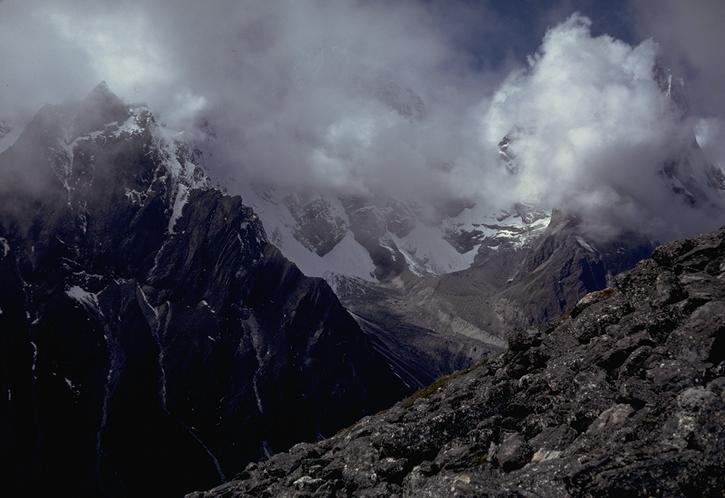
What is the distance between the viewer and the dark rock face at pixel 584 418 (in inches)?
741

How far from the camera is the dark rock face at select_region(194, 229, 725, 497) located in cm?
1883

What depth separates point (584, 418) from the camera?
24281 mm

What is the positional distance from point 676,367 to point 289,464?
21.7m

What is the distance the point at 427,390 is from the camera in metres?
49.0

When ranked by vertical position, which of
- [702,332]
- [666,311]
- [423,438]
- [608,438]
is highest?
[666,311]

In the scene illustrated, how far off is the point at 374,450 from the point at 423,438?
2.58 meters

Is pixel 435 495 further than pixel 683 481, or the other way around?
pixel 435 495

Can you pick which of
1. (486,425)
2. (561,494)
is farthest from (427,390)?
(561,494)

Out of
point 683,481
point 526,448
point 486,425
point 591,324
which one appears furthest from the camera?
point 591,324

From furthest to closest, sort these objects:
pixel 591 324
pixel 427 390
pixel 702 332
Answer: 1. pixel 427 390
2. pixel 591 324
3. pixel 702 332

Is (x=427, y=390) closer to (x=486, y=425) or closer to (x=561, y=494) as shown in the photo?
(x=486, y=425)

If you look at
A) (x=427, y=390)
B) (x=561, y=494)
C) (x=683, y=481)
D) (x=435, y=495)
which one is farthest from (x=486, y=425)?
(x=427, y=390)

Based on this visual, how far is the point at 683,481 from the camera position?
1741 centimetres

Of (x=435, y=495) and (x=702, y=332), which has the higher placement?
(x=702, y=332)
